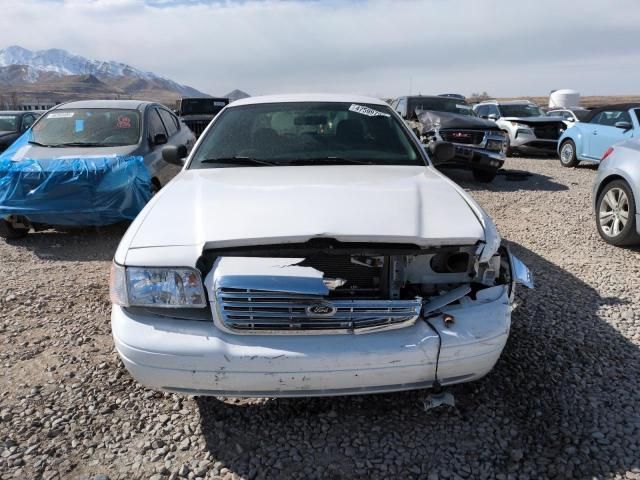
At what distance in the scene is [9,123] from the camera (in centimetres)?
1214

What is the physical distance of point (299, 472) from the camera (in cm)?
218

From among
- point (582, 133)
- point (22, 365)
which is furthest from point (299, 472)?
point (582, 133)

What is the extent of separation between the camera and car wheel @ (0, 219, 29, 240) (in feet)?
18.7

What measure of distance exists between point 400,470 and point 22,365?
240 cm

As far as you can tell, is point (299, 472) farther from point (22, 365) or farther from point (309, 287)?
point (22, 365)

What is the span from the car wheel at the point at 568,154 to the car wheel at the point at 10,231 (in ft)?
36.5

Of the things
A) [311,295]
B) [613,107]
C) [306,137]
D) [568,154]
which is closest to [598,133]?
[613,107]

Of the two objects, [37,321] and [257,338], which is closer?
[257,338]

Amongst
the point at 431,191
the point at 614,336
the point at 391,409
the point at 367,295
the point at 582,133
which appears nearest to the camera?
the point at 367,295

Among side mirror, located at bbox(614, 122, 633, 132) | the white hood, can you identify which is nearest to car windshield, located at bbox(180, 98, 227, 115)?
side mirror, located at bbox(614, 122, 633, 132)

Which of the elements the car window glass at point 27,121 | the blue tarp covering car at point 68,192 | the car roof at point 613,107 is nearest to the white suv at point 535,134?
the car roof at point 613,107

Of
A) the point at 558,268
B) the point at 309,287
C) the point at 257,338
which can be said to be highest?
the point at 309,287

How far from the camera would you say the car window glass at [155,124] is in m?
6.79

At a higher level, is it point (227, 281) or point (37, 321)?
point (227, 281)
